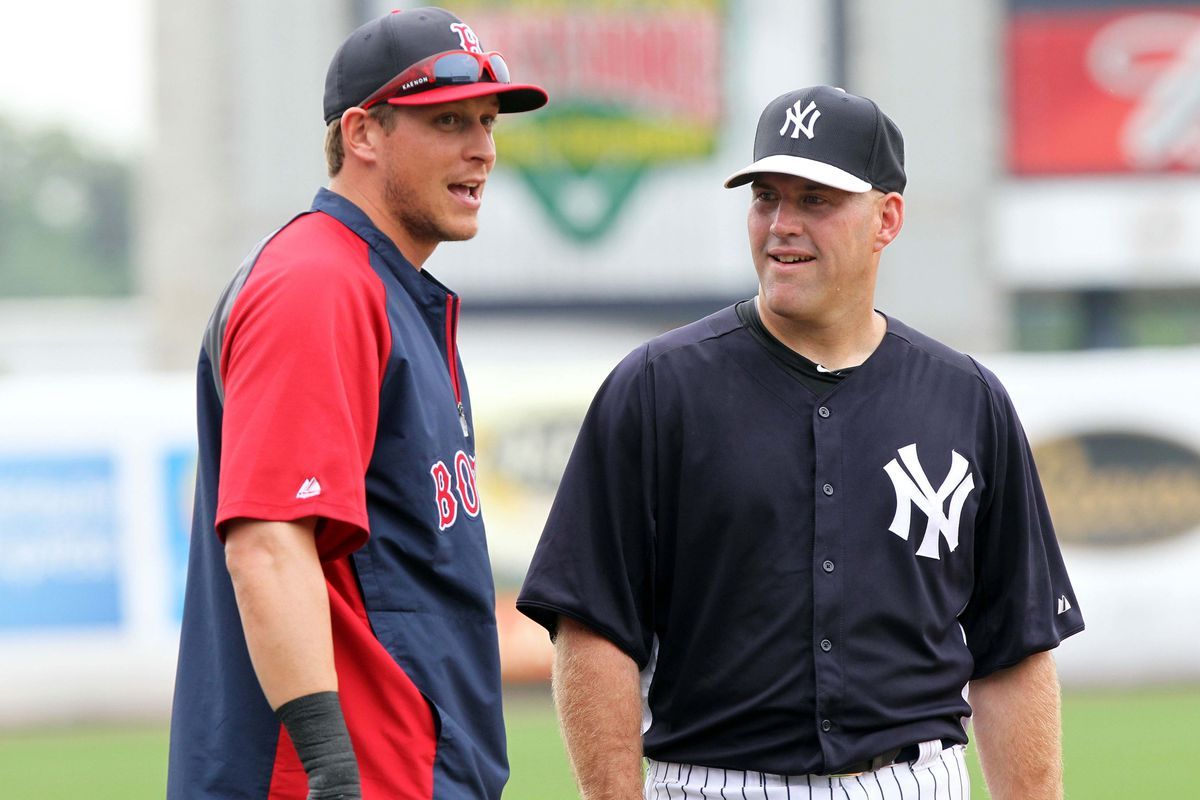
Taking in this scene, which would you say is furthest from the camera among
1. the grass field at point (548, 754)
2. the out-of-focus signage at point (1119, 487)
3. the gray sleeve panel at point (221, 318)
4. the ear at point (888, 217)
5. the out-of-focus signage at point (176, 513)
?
the out-of-focus signage at point (1119, 487)

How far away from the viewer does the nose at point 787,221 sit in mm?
3275

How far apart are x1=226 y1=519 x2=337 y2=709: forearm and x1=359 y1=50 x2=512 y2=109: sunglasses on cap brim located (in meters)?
0.80

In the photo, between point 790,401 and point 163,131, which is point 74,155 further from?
point 790,401

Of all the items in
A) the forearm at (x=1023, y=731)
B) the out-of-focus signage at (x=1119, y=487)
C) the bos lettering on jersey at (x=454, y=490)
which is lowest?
the out-of-focus signage at (x=1119, y=487)

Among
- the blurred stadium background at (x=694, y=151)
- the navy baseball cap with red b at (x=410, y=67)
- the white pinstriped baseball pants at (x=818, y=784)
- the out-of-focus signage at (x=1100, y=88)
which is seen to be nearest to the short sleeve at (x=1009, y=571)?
the white pinstriped baseball pants at (x=818, y=784)

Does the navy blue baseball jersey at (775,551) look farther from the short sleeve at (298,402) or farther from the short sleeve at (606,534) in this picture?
the short sleeve at (298,402)

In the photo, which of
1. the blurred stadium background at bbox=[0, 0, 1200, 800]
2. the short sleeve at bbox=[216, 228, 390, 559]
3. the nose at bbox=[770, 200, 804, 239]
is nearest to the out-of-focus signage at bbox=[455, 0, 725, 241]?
the blurred stadium background at bbox=[0, 0, 1200, 800]

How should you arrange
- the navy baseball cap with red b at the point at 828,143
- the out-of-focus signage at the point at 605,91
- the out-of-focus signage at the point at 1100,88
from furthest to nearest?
1. the out-of-focus signage at the point at 1100,88
2. the out-of-focus signage at the point at 605,91
3. the navy baseball cap with red b at the point at 828,143

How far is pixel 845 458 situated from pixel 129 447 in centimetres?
784

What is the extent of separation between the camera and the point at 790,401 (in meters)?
3.28

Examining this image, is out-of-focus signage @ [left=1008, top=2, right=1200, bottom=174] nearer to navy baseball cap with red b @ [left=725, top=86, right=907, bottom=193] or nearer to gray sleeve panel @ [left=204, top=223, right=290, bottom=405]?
navy baseball cap with red b @ [left=725, top=86, right=907, bottom=193]

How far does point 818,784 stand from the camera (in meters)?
3.16

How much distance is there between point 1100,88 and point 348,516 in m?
19.6

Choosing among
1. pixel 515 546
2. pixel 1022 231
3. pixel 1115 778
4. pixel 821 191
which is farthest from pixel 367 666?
pixel 1022 231
